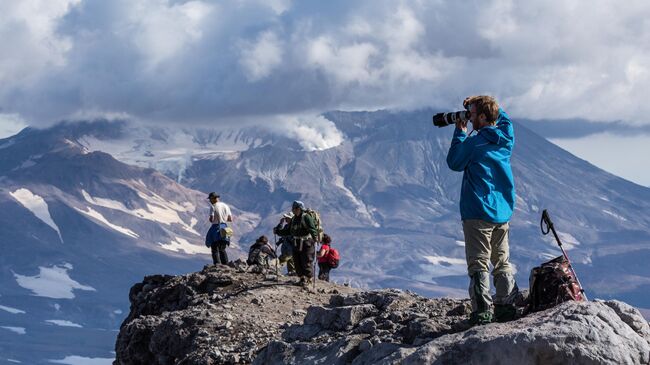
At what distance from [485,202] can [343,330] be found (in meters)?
3.01

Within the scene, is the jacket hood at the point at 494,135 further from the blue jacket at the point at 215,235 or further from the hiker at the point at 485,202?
the blue jacket at the point at 215,235

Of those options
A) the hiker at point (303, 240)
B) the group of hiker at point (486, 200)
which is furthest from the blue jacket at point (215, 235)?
the group of hiker at point (486, 200)

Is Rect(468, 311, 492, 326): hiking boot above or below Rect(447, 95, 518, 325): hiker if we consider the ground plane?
below

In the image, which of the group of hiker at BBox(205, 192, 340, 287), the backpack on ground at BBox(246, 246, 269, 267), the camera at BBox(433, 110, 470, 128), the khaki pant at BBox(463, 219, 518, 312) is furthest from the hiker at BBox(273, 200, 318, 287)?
the khaki pant at BBox(463, 219, 518, 312)

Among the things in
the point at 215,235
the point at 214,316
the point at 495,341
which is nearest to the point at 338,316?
the point at 495,341

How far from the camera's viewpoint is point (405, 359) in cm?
1057

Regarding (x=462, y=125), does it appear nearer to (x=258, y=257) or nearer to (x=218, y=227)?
(x=258, y=257)

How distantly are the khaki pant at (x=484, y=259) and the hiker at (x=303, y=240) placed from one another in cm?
1163

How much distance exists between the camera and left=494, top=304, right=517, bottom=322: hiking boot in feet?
38.8

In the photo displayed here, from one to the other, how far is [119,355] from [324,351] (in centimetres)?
912

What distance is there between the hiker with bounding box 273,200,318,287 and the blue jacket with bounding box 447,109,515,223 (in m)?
11.6

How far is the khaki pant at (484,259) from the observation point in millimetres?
11734

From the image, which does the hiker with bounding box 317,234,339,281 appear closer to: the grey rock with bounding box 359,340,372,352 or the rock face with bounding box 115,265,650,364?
the rock face with bounding box 115,265,650,364

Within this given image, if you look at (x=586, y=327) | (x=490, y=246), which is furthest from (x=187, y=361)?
(x=586, y=327)
